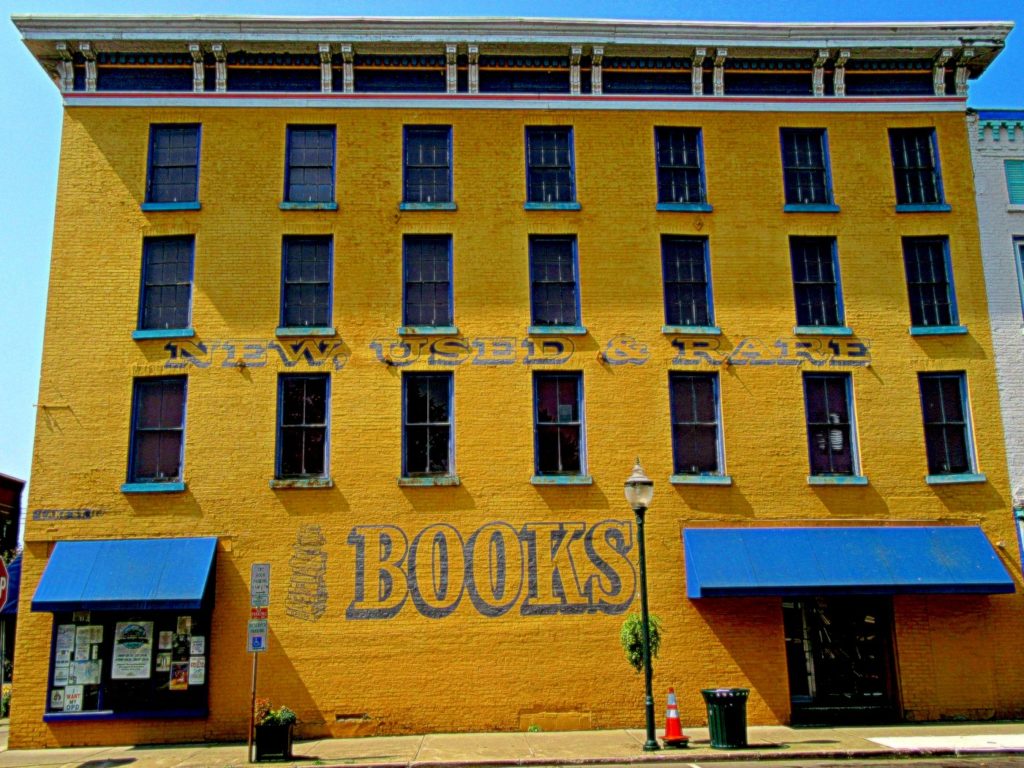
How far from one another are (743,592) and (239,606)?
29.8 ft

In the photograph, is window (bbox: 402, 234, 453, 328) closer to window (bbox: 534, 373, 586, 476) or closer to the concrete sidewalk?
window (bbox: 534, 373, 586, 476)

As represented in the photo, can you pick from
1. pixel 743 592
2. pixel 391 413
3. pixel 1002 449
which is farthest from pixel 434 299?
pixel 1002 449

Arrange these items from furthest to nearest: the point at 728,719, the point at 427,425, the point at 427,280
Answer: the point at 427,280
the point at 427,425
the point at 728,719

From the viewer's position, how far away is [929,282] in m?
19.4

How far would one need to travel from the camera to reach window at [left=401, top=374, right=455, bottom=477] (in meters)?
18.0

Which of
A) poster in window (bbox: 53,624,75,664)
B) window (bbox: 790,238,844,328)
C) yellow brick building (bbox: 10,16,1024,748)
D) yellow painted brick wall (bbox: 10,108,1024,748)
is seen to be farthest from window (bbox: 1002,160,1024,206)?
poster in window (bbox: 53,624,75,664)

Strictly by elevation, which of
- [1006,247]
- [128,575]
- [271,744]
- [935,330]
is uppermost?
[1006,247]

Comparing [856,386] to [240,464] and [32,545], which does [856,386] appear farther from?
[32,545]

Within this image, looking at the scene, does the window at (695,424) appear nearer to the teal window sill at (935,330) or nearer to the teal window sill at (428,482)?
the teal window sill at (935,330)

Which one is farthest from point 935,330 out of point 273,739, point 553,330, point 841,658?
point 273,739

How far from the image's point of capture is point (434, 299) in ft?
61.9

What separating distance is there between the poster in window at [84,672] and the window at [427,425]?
6.44 metres

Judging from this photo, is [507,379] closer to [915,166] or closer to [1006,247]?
[915,166]

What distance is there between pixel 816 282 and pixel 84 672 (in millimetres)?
15815
